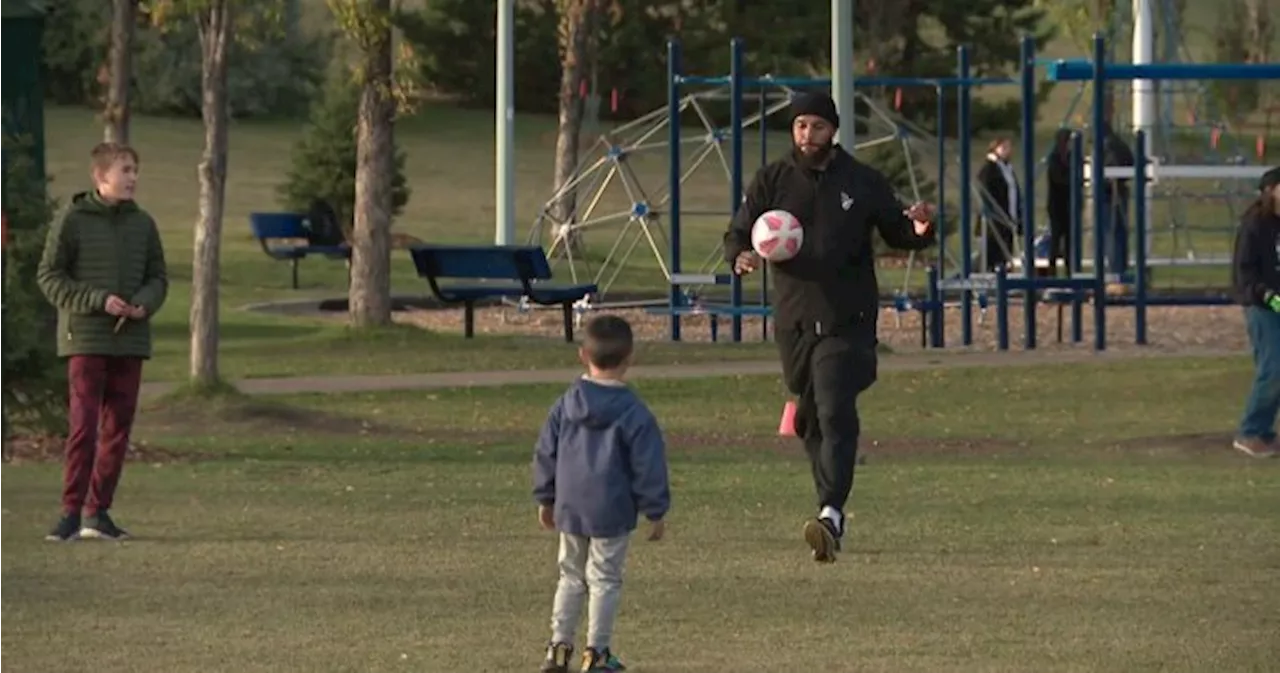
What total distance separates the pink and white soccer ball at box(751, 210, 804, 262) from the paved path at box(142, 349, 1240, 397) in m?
10.6

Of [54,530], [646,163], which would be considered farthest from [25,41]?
[646,163]

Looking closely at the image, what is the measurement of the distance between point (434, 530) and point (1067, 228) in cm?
1913

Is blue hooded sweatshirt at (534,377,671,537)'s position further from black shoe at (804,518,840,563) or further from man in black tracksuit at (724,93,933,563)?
man in black tracksuit at (724,93,933,563)

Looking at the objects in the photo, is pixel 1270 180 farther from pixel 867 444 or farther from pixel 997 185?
pixel 997 185

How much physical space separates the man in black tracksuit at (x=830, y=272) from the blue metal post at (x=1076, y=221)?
14778mm

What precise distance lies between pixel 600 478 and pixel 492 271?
18.4m

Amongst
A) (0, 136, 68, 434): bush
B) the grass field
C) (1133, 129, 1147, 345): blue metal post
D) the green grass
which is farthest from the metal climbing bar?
(0, 136, 68, 434): bush

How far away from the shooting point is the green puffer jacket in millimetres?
13211

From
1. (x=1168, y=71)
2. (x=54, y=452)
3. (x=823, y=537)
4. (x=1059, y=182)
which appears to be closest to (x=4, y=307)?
(x=54, y=452)

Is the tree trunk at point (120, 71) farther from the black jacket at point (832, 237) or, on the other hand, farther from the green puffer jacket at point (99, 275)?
the black jacket at point (832, 237)

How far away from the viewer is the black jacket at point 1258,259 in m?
17.1

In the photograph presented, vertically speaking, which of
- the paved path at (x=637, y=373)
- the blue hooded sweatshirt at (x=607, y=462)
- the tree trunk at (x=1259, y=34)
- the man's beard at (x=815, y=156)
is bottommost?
the paved path at (x=637, y=373)

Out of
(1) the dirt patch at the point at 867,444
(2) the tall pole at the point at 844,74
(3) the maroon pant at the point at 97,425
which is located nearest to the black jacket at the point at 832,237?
(3) the maroon pant at the point at 97,425

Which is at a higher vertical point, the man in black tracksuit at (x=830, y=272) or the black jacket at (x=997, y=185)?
the black jacket at (x=997, y=185)
